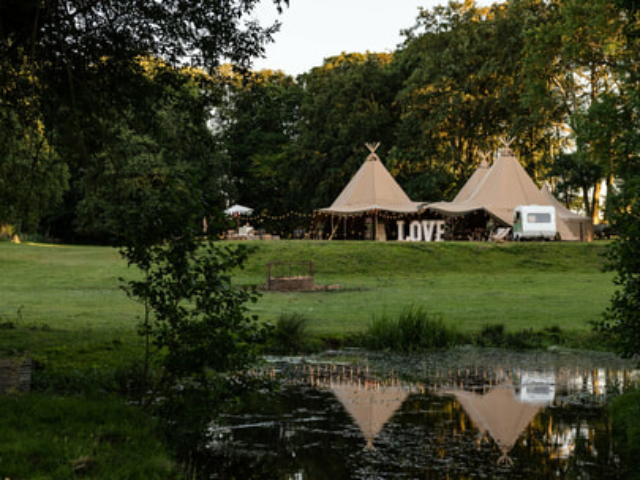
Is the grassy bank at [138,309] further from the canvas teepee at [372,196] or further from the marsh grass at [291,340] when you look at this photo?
the canvas teepee at [372,196]

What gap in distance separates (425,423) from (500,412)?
120 centimetres

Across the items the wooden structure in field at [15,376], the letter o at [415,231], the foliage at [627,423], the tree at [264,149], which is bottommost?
the foliage at [627,423]

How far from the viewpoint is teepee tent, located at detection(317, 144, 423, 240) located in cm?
4619

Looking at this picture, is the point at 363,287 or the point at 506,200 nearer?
the point at 363,287

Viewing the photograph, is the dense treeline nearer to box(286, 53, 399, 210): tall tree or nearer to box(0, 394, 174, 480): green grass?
box(286, 53, 399, 210): tall tree

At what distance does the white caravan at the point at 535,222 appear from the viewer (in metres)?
41.4

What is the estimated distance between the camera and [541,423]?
29.2ft

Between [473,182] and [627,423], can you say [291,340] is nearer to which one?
[627,423]

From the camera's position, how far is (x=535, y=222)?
41562 millimetres

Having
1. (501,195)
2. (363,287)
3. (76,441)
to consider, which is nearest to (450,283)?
(363,287)

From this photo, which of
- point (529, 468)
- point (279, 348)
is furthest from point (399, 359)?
point (529, 468)

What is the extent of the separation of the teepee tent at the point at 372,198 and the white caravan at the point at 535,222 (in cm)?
632

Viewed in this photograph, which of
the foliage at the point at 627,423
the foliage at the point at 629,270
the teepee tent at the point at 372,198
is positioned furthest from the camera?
the teepee tent at the point at 372,198

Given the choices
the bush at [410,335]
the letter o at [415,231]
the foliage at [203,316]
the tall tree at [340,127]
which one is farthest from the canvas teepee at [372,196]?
the foliage at [203,316]
